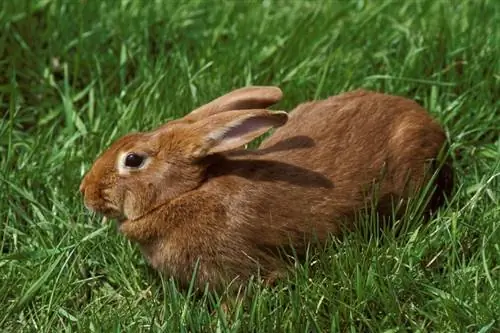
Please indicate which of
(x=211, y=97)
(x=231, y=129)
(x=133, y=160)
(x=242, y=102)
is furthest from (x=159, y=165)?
(x=211, y=97)

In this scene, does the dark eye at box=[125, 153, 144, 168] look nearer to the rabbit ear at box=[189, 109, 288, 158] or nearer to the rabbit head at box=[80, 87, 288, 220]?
the rabbit head at box=[80, 87, 288, 220]

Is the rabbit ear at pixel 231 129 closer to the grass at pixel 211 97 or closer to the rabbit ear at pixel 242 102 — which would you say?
the rabbit ear at pixel 242 102

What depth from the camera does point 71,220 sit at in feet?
15.2

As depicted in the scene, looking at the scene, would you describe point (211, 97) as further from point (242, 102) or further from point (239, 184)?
point (239, 184)

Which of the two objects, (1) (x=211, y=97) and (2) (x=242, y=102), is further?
(1) (x=211, y=97)

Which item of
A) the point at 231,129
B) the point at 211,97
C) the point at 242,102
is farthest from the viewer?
the point at 211,97

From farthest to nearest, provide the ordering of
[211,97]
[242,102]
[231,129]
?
[211,97] → [242,102] → [231,129]

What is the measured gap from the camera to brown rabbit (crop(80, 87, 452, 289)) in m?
4.24

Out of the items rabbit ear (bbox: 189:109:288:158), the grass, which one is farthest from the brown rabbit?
the grass

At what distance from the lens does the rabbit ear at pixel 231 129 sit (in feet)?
14.0

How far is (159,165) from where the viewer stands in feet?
14.3

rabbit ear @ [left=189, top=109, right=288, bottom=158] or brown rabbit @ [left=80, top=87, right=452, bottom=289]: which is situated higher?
rabbit ear @ [left=189, top=109, right=288, bottom=158]

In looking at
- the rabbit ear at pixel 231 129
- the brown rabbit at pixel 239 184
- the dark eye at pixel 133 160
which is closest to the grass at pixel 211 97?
the brown rabbit at pixel 239 184

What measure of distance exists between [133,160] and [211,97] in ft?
2.93
